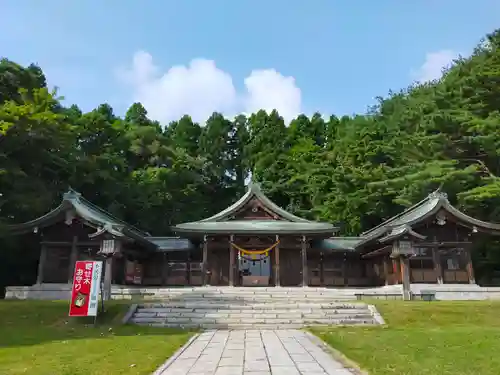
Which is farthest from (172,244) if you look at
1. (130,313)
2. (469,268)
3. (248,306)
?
(469,268)

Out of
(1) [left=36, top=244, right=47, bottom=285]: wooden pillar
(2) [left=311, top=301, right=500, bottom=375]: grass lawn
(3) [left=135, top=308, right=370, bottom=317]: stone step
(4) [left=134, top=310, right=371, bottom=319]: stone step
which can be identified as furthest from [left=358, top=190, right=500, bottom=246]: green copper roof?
(1) [left=36, top=244, right=47, bottom=285]: wooden pillar

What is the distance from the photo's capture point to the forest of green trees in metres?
25.6

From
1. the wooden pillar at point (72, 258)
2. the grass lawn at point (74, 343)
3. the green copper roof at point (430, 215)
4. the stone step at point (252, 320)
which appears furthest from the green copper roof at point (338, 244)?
the wooden pillar at point (72, 258)

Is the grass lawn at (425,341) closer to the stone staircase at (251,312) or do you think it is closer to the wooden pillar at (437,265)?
the stone staircase at (251,312)

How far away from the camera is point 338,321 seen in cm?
1487

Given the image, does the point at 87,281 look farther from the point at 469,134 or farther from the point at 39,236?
the point at 469,134

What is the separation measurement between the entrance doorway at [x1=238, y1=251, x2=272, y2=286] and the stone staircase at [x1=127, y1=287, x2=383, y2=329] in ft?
25.9

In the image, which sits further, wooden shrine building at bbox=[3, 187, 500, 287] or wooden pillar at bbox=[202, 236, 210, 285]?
wooden pillar at bbox=[202, 236, 210, 285]

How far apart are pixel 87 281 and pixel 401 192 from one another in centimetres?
2530

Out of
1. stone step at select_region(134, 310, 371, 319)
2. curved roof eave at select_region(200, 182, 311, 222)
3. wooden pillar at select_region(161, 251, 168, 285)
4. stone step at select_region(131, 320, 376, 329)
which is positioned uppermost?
curved roof eave at select_region(200, 182, 311, 222)

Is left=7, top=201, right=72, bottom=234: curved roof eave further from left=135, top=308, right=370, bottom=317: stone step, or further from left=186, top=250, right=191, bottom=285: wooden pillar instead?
left=135, top=308, right=370, bottom=317: stone step

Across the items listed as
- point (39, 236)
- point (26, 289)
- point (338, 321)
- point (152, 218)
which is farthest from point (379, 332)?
point (152, 218)

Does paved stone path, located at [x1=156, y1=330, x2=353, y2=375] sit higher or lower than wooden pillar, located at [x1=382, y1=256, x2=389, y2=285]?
lower

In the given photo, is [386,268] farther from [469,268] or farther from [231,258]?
[231,258]
